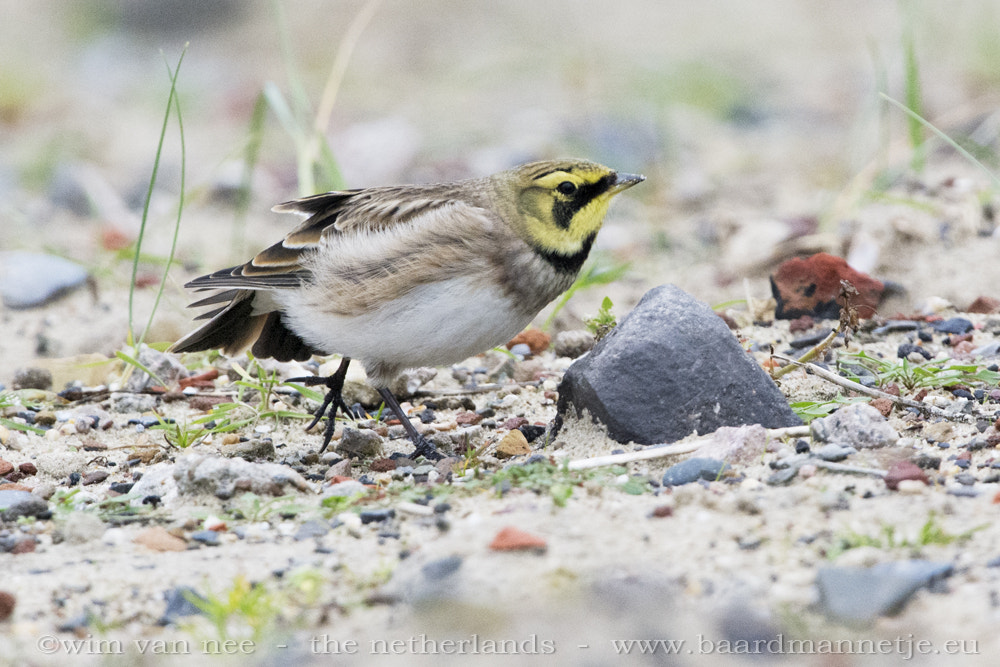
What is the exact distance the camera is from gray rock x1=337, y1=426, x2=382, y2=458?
186 inches

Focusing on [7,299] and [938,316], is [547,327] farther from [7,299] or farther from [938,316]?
[7,299]

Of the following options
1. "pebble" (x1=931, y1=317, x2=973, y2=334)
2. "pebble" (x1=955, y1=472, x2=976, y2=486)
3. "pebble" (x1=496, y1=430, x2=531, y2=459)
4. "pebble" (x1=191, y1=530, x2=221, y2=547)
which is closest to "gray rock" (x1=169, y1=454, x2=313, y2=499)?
"pebble" (x1=191, y1=530, x2=221, y2=547)

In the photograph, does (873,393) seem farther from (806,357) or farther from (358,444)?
(358,444)

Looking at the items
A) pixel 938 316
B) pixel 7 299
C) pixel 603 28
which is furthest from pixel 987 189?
pixel 603 28

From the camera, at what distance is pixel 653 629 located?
291 cm

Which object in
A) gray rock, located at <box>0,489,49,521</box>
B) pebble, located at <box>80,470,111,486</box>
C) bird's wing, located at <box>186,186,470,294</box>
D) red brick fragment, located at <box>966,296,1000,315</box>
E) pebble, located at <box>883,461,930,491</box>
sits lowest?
pebble, located at <box>883,461,930,491</box>

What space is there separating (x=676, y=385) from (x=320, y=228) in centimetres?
166

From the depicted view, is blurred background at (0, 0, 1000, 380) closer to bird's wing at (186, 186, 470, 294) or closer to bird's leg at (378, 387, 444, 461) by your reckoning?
bird's wing at (186, 186, 470, 294)

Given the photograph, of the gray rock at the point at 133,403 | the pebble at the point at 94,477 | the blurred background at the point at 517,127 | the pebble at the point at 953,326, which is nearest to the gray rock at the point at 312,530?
the pebble at the point at 94,477

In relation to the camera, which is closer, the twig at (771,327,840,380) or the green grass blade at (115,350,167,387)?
the twig at (771,327,840,380)

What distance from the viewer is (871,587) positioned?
294 centimetres

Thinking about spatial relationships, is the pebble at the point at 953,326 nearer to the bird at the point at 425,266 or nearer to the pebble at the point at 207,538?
the bird at the point at 425,266

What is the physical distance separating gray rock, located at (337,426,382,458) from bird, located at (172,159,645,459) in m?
0.12

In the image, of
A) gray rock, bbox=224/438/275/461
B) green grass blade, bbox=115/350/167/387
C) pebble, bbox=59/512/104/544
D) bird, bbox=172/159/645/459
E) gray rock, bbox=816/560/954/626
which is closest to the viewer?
gray rock, bbox=816/560/954/626
